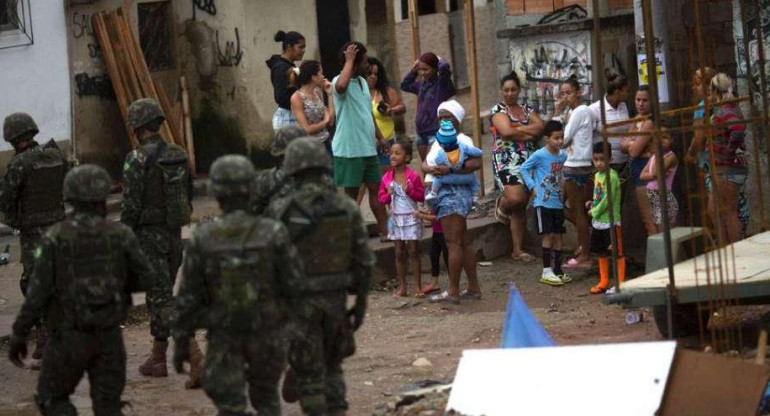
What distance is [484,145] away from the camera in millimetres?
22031

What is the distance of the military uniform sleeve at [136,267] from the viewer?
877 centimetres

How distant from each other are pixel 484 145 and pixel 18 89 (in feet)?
22.7

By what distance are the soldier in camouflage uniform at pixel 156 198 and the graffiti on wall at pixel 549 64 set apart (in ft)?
17.9

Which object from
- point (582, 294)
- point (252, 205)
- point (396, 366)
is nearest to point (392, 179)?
point (582, 294)

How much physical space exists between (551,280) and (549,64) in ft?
7.69

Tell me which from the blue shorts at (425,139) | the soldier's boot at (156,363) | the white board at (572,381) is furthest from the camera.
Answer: the blue shorts at (425,139)

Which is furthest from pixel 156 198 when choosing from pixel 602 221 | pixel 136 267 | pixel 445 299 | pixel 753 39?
pixel 753 39

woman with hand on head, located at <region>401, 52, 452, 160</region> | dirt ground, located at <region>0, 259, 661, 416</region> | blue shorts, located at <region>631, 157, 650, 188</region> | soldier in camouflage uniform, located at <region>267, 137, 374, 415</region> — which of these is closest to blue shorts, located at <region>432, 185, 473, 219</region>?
dirt ground, located at <region>0, 259, 661, 416</region>

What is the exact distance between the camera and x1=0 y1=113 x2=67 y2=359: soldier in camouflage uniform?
11258mm

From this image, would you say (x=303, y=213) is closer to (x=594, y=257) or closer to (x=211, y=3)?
(x=594, y=257)

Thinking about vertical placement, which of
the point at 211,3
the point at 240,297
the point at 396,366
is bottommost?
the point at 396,366

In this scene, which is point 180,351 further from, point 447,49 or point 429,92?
point 447,49

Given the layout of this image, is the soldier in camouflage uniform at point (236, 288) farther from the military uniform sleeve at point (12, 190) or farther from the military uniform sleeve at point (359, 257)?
the military uniform sleeve at point (12, 190)

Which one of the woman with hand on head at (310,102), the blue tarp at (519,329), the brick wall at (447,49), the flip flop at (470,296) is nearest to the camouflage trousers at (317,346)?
the blue tarp at (519,329)
